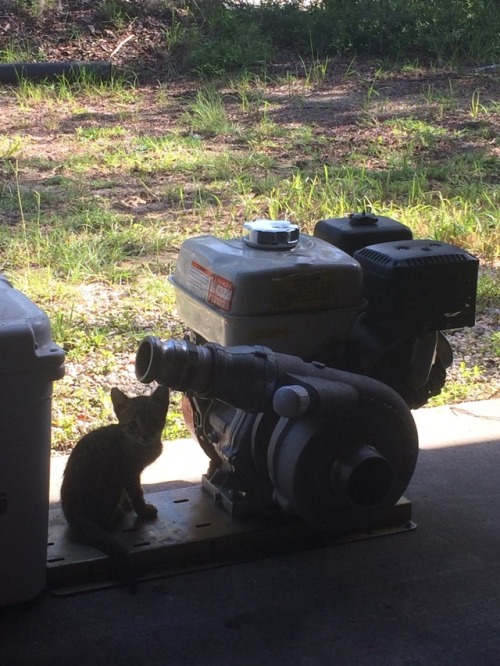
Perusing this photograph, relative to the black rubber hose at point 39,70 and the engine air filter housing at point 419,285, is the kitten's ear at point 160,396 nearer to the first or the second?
the engine air filter housing at point 419,285

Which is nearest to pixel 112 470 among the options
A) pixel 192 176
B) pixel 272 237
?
pixel 272 237

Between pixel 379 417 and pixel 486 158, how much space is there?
5186 millimetres

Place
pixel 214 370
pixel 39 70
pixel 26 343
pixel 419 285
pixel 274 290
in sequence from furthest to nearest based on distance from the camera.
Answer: pixel 39 70, pixel 419 285, pixel 274 290, pixel 214 370, pixel 26 343

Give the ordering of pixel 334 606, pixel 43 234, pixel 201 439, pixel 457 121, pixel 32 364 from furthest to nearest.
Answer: pixel 457 121
pixel 43 234
pixel 201 439
pixel 334 606
pixel 32 364

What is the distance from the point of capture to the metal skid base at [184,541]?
94.3 inches

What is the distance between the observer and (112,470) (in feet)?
8.39

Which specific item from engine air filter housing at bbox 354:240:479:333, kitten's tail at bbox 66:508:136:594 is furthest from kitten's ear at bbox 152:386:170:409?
engine air filter housing at bbox 354:240:479:333

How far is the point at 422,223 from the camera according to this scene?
5410mm

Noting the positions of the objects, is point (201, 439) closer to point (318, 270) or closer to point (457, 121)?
point (318, 270)

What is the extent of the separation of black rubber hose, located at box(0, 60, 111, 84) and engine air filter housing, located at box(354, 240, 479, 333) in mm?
6926

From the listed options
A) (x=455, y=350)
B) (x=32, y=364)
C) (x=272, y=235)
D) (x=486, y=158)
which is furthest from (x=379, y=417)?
(x=486, y=158)

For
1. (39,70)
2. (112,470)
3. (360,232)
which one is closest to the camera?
(112,470)

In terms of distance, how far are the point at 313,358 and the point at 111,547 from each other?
0.70 metres

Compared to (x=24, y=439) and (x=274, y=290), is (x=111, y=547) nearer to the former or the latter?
(x=24, y=439)
